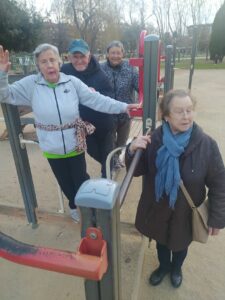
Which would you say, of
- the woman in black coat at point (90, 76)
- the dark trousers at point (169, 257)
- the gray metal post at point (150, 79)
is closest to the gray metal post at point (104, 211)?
the gray metal post at point (150, 79)

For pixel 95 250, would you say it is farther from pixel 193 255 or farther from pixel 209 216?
pixel 193 255

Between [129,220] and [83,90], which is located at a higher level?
[83,90]

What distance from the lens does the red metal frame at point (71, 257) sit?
2.55 ft

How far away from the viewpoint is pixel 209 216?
1.73m

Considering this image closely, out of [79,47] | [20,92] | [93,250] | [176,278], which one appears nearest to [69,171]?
[20,92]

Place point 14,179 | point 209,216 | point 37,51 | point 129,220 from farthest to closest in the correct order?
point 14,179 → point 129,220 → point 37,51 → point 209,216

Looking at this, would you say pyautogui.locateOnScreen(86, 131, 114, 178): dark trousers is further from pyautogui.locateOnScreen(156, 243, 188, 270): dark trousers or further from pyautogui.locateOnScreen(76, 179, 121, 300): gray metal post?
pyautogui.locateOnScreen(76, 179, 121, 300): gray metal post

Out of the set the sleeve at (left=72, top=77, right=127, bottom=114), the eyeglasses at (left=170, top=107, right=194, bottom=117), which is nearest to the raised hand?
the sleeve at (left=72, top=77, right=127, bottom=114)

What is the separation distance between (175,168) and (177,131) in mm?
206

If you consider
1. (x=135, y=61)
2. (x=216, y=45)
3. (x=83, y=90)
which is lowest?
→ (x=216, y=45)

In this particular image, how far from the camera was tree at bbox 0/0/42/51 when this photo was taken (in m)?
17.8

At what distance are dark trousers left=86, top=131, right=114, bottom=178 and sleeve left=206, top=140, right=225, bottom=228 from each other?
1333 millimetres

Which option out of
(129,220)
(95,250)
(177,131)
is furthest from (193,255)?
(95,250)

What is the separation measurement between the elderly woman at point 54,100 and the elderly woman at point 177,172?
1.89 feet
